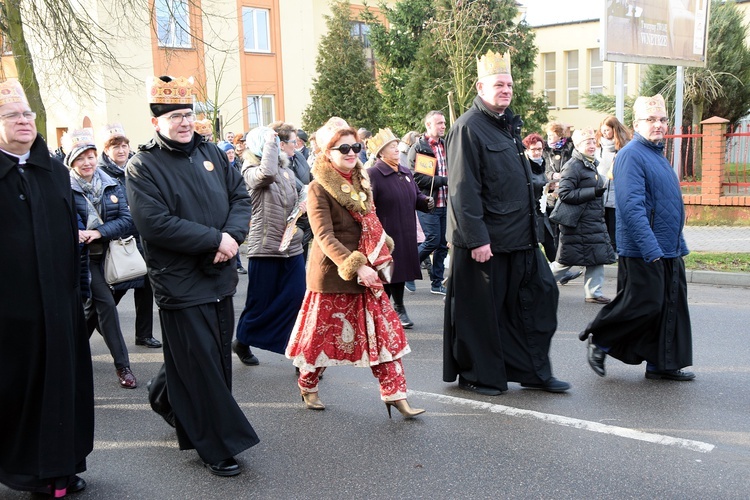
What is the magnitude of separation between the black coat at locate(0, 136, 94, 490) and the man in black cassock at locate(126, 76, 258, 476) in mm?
448

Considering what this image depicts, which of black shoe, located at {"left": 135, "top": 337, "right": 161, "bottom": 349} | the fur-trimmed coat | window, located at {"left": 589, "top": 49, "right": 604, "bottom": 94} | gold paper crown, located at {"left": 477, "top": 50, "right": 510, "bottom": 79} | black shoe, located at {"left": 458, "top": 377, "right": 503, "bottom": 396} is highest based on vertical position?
window, located at {"left": 589, "top": 49, "right": 604, "bottom": 94}

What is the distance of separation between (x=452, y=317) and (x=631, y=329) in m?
1.30

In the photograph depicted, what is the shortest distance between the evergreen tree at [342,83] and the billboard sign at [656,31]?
1357 centimetres

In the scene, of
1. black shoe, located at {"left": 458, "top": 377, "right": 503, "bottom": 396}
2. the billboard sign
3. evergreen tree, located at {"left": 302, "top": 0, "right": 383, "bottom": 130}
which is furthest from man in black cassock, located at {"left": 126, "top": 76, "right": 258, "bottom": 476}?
evergreen tree, located at {"left": 302, "top": 0, "right": 383, "bottom": 130}

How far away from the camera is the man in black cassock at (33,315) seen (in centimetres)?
378

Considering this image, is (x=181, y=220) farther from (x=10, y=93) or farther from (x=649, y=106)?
(x=649, y=106)

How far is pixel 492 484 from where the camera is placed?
3.99 meters

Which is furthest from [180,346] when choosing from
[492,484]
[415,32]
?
[415,32]

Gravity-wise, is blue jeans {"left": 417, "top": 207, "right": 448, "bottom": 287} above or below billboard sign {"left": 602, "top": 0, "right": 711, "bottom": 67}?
below

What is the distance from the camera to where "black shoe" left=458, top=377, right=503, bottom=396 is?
5395mm

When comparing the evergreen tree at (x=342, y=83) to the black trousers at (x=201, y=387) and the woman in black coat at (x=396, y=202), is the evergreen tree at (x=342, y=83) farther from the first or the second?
the black trousers at (x=201, y=387)

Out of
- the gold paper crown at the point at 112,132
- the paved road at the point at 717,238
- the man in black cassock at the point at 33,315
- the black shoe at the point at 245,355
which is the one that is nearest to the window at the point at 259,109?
the paved road at the point at 717,238

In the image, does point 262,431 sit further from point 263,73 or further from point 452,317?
point 263,73

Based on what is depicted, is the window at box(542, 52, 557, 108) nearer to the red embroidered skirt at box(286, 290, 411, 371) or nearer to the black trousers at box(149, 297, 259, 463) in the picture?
the red embroidered skirt at box(286, 290, 411, 371)
